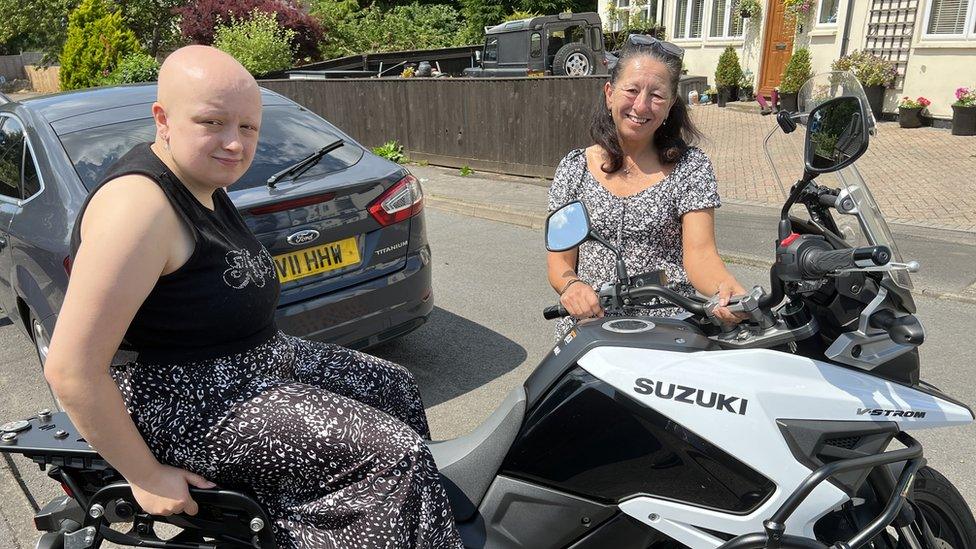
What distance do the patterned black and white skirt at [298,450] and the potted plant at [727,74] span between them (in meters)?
15.8

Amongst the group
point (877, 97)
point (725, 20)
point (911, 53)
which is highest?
point (725, 20)

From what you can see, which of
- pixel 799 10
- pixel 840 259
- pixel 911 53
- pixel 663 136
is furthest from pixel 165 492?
pixel 799 10

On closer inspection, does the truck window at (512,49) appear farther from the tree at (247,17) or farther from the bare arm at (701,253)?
the bare arm at (701,253)

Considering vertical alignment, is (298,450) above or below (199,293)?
below

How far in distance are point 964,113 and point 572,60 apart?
6.93 m

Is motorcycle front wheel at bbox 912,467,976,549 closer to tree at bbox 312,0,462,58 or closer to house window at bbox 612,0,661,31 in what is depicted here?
house window at bbox 612,0,661,31

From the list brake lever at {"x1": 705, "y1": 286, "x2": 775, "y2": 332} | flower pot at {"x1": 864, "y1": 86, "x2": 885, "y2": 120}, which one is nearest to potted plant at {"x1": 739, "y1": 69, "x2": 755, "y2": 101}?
flower pot at {"x1": 864, "y1": 86, "x2": 885, "y2": 120}

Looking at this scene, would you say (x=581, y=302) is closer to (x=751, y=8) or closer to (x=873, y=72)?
(x=873, y=72)

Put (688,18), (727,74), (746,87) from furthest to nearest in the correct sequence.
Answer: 1. (688,18)
2. (746,87)
3. (727,74)

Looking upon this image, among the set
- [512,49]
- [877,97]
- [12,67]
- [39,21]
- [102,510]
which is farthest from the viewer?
[12,67]

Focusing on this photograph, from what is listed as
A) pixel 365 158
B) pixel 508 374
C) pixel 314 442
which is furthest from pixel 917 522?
pixel 365 158

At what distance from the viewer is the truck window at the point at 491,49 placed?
16062 millimetres

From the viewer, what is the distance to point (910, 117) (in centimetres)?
1181

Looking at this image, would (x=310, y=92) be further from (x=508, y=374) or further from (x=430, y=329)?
(x=508, y=374)
